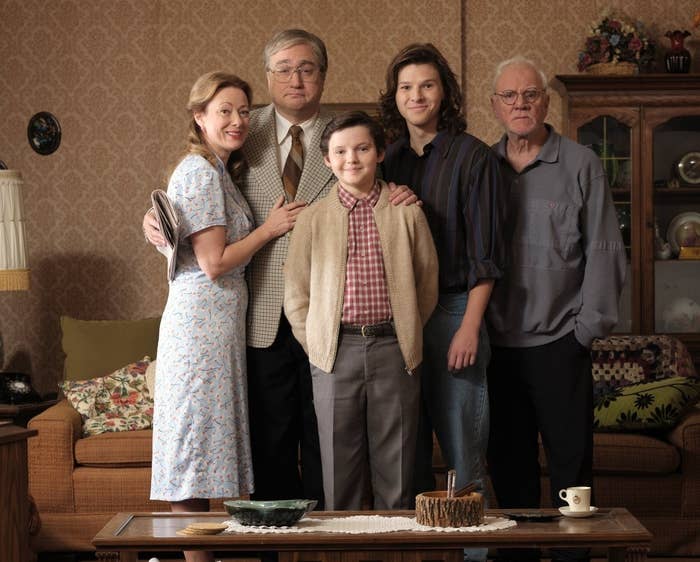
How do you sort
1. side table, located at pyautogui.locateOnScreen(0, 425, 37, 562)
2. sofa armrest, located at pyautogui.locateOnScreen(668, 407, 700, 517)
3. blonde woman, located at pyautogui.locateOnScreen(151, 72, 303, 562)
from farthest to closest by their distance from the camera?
sofa armrest, located at pyautogui.locateOnScreen(668, 407, 700, 517)
blonde woman, located at pyautogui.locateOnScreen(151, 72, 303, 562)
side table, located at pyautogui.locateOnScreen(0, 425, 37, 562)

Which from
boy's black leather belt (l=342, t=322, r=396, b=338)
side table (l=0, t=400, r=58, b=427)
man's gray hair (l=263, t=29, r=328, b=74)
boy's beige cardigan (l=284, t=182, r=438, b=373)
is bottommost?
side table (l=0, t=400, r=58, b=427)

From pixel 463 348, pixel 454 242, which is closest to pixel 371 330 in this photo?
pixel 463 348

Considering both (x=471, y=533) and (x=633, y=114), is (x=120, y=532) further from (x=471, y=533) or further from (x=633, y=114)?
(x=633, y=114)

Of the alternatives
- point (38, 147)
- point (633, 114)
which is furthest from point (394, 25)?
point (38, 147)

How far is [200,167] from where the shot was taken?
120 inches

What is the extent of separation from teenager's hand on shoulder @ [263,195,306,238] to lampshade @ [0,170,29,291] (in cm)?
219

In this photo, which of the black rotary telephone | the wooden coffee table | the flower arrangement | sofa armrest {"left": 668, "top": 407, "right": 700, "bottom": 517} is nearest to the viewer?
the wooden coffee table

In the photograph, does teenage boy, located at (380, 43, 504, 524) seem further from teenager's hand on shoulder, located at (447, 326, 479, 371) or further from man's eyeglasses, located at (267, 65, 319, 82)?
man's eyeglasses, located at (267, 65, 319, 82)

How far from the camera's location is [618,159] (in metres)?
5.59

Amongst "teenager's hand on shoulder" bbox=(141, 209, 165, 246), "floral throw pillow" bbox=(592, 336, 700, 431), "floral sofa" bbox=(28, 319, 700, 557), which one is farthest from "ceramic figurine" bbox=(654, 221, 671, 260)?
"teenager's hand on shoulder" bbox=(141, 209, 165, 246)

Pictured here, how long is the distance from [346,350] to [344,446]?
263 mm

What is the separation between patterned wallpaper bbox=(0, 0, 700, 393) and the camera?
5.73 metres

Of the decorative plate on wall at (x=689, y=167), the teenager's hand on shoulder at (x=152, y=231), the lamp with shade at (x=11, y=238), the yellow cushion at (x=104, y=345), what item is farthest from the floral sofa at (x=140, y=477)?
the decorative plate on wall at (x=689, y=167)

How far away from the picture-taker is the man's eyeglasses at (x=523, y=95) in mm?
3168
